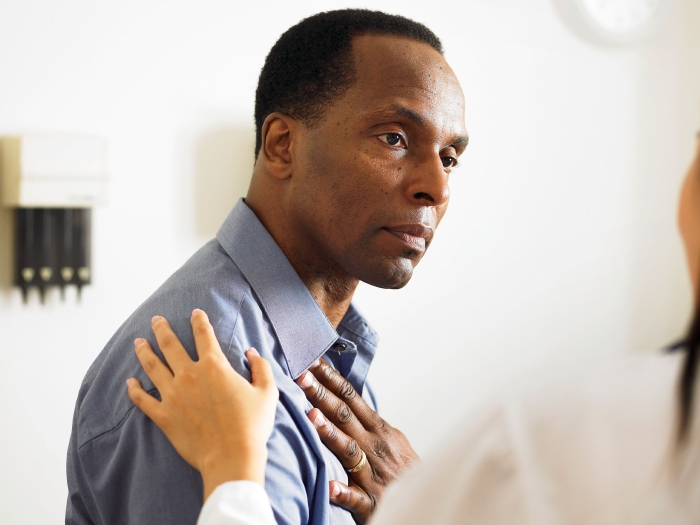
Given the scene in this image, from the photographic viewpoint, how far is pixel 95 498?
86 cm

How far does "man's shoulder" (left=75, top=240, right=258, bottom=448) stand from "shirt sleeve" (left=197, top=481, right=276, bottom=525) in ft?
0.49

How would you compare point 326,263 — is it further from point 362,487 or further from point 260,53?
point 260,53

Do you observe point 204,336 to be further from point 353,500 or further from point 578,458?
point 578,458

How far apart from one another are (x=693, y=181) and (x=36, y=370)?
1.59 metres

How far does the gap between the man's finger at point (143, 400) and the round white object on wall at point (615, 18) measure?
6.96ft

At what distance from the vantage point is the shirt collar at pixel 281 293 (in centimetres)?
92

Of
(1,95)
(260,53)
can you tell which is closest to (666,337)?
(260,53)

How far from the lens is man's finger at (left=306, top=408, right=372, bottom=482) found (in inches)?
36.3

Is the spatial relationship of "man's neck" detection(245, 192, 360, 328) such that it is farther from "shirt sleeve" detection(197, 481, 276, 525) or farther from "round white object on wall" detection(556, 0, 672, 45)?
"round white object on wall" detection(556, 0, 672, 45)

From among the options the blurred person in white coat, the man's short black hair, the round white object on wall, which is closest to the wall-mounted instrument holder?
the man's short black hair

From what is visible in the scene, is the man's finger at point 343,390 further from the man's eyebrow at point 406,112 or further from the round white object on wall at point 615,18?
the round white object on wall at point 615,18

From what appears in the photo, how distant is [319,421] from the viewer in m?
0.92

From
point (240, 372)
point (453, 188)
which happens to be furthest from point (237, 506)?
point (453, 188)

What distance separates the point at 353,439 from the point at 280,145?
1.33 ft
